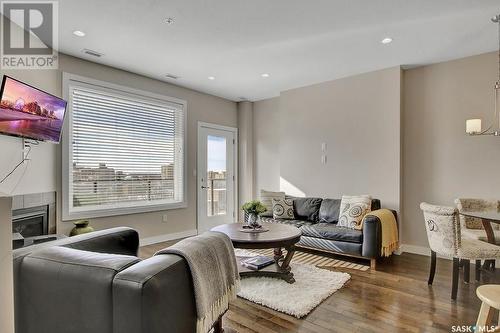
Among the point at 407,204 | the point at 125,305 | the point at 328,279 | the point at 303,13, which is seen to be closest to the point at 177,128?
the point at 303,13

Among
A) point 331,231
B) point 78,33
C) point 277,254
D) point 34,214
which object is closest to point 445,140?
point 331,231

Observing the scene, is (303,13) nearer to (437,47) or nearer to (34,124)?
(437,47)

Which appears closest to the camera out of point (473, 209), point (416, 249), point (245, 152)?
point (473, 209)

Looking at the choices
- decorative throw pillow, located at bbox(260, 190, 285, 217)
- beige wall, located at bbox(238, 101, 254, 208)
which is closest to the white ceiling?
beige wall, located at bbox(238, 101, 254, 208)

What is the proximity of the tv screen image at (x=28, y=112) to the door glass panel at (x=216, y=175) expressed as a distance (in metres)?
2.79

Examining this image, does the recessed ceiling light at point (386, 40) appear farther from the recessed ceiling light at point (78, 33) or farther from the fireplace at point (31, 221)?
the fireplace at point (31, 221)

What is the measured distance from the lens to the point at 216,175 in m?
5.80

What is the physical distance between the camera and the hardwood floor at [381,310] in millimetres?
2166

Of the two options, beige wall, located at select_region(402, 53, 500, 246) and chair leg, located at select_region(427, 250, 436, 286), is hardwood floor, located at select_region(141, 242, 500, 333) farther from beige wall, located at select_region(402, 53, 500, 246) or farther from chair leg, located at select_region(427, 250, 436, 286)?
beige wall, located at select_region(402, 53, 500, 246)

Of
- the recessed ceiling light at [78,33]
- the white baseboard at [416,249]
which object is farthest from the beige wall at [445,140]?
the recessed ceiling light at [78,33]

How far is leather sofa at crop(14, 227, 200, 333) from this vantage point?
118 cm

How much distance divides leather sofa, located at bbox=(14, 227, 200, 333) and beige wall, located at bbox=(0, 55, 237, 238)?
191cm

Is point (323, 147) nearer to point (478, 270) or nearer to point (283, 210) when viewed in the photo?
point (283, 210)

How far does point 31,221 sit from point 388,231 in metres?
4.18
